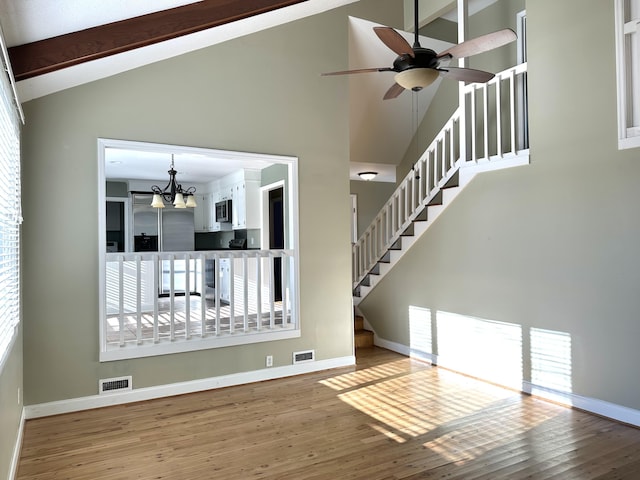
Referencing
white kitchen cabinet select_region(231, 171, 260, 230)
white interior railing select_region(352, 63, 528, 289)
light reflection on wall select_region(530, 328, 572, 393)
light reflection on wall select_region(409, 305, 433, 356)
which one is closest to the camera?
light reflection on wall select_region(530, 328, 572, 393)

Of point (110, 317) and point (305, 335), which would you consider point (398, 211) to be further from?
point (110, 317)

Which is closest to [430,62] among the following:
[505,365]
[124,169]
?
[505,365]

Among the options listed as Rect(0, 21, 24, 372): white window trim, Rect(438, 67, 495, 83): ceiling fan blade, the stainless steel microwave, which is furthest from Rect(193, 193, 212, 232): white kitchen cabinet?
Rect(438, 67, 495, 83): ceiling fan blade

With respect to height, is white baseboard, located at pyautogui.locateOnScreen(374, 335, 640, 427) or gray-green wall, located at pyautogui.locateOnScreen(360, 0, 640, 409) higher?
gray-green wall, located at pyautogui.locateOnScreen(360, 0, 640, 409)

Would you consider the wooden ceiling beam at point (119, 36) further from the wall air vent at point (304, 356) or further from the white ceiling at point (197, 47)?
the wall air vent at point (304, 356)

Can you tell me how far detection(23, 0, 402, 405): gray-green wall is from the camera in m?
3.62

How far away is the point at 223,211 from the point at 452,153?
5211 millimetres

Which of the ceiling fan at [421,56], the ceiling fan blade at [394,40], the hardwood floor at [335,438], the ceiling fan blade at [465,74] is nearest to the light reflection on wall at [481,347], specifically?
the hardwood floor at [335,438]

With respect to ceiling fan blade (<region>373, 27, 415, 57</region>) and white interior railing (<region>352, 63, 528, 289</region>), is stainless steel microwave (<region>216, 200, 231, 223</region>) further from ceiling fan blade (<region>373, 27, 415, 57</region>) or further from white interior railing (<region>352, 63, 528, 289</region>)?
ceiling fan blade (<region>373, 27, 415, 57</region>)

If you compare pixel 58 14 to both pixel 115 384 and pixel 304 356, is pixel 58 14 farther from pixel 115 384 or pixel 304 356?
pixel 304 356

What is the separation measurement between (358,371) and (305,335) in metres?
0.72

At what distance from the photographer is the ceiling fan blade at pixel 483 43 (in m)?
2.65

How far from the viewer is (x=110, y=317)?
6023 mm

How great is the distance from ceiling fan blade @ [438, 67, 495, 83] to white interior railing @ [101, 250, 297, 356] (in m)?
2.46
